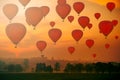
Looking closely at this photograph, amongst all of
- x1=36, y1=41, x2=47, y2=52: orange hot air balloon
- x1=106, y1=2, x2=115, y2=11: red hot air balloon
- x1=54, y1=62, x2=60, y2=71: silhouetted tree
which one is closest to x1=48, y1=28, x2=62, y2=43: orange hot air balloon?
x1=36, y1=41, x2=47, y2=52: orange hot air balloon

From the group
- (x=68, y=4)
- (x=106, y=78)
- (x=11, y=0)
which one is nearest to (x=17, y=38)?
(x=11, y=0)

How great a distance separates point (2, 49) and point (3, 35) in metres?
0.15

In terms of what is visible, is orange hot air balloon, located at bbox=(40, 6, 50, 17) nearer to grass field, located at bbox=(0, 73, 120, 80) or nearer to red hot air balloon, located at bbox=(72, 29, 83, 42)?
red hot air balloon, located at bbox=(72, 29, 83, 42)

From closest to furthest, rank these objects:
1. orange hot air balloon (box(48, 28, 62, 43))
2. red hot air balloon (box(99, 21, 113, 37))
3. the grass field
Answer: the grass field < orange hot air balloon (box(48, 28, 62, 43)) < red hot air balloon (box(99, 21, 113, 37))

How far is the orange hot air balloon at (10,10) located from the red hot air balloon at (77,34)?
2.17 ft

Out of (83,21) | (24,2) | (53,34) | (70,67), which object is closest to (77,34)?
(83,21)

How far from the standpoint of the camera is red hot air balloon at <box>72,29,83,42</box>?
378cm

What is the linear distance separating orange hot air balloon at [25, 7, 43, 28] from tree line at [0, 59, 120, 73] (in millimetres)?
412

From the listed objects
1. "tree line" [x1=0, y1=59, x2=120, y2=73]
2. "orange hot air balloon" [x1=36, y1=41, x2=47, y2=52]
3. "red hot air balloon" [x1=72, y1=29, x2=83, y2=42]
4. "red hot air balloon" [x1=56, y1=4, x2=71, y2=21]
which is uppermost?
"red hot air balloon" [x1=56, y1=4, x2=71, y2=21]

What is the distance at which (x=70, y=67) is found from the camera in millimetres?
3762

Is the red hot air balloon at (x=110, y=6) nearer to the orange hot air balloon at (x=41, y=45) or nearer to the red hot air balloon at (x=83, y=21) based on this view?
the red hot air balloon at (x=83, y=21)

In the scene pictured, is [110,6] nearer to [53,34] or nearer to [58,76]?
[53,34]

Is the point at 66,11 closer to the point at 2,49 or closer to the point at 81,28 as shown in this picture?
the point at 81,28

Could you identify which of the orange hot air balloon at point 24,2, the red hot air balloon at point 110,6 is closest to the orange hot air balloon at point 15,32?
the orange hot air balloon at point 24,2
